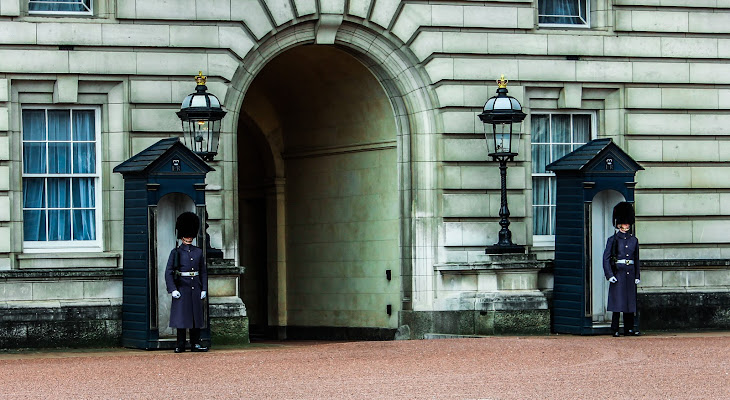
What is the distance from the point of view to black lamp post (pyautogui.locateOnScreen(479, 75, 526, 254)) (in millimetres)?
19922

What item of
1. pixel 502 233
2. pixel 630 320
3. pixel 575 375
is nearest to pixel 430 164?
pixel 502 233

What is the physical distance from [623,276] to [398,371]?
5024mm

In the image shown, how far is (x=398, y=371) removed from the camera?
15078 millimetres

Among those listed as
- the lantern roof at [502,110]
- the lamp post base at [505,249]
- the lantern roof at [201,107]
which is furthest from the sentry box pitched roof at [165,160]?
the lamp post base at [505,249]

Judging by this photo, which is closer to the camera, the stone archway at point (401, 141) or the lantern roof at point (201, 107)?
the lantern roof at point (201, 107)

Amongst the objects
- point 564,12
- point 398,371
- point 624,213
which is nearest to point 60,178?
point 398,371

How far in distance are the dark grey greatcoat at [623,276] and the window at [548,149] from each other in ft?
6.56

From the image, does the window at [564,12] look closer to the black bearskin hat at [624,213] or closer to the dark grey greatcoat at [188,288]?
the black bearskin hat at [624,213]

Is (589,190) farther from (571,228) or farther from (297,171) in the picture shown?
(297,171)

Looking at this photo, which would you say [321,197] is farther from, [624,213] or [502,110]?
[624,213]

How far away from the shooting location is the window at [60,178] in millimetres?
19016

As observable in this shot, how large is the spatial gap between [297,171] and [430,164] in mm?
3518

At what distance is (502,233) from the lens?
66.1 feet

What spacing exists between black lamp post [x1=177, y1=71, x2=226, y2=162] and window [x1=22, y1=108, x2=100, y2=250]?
3.85ft
